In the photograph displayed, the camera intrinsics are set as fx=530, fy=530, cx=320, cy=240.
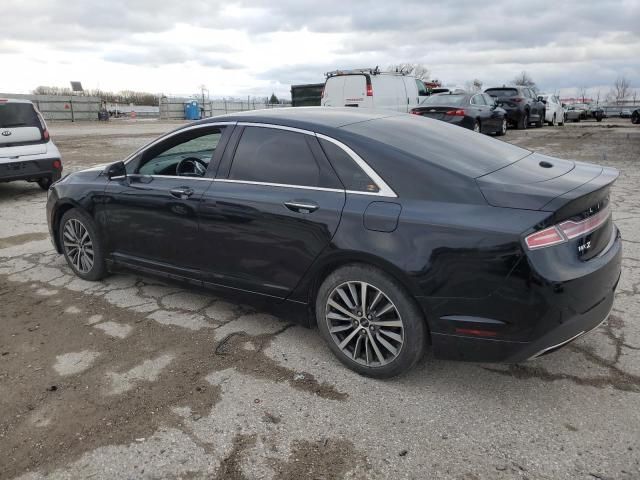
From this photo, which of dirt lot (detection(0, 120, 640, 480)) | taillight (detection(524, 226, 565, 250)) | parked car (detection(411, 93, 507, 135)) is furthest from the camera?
parked car (detection(411, 93, 507, 135))

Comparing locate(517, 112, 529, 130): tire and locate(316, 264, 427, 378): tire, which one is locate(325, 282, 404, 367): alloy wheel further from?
locate(517, 112, 529, 130): tire

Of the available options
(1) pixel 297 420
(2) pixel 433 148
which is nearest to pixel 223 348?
(1) pixel 297 420

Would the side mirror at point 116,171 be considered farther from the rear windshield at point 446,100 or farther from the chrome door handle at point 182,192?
the rear windshield at point 446,100

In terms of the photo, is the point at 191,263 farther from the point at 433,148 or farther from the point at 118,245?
the point at 433,148

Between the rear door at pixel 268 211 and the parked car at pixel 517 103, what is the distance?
63.4 ft

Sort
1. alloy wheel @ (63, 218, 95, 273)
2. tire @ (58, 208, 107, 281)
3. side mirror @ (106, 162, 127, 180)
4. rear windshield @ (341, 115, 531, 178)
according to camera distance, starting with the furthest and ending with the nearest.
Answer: alloy wheel @ (63, 218, 95, 273) → tire @ (58, 208, 107, 281) → side mirror @ (106, 162, 127, 180) → rear windshield @ (341, 115, 531, 178)

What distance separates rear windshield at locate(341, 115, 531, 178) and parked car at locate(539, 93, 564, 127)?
75.0 feet

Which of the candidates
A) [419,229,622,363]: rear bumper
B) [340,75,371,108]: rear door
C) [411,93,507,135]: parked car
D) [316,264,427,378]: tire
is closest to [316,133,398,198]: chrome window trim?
[316,264,427,378]: tire

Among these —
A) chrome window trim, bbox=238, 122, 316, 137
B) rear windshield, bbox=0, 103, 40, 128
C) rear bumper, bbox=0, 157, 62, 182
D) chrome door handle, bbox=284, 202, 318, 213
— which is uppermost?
rear windshield, bbox=0, 103, 40, 128

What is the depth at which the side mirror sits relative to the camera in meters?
4.40

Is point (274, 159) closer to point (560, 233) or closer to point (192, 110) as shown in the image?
point (560, 233)

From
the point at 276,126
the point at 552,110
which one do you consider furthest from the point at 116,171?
the point at 552,110

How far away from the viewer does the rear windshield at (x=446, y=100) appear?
596 inches

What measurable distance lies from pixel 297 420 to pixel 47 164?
773 centimetres
